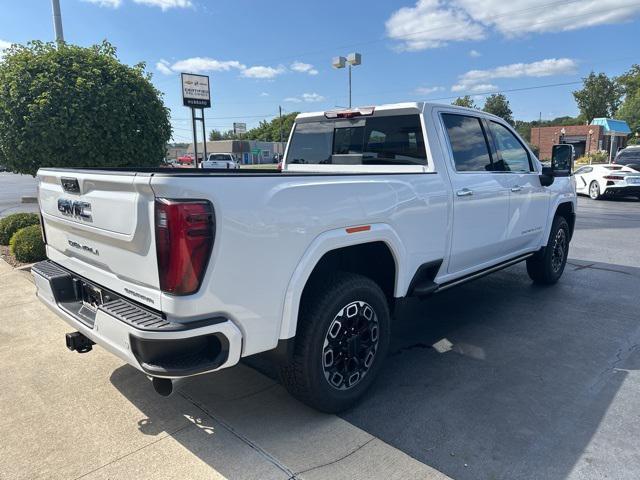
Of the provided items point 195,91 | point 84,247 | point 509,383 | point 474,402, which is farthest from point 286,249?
point 195,91

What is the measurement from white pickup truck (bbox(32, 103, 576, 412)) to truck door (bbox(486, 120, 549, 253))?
21 centimetres

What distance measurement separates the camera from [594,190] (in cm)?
1741

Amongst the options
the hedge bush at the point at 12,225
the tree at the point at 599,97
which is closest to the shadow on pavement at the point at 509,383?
the hedge bush at the point at 12,225

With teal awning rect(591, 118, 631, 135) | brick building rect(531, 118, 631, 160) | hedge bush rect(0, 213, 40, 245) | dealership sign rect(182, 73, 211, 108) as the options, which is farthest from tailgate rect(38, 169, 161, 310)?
brick building rect(531, 118, 631, 160)

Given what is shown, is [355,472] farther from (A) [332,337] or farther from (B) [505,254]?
(B) [505,254]

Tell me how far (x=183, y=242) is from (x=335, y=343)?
123 centimetres

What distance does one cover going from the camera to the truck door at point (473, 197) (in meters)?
3.96

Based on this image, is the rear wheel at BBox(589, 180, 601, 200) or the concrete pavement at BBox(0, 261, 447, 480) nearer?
the concrete pavement at BBox(0, 261, 447, 480)

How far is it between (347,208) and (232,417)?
1.48 meters

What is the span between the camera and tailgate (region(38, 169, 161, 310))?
2.34 m

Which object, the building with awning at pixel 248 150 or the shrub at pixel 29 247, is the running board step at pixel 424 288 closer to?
the shrub at pixel 29 247

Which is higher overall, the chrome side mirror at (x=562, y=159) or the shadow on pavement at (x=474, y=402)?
the chrome side mirror at (x=562, y=159)

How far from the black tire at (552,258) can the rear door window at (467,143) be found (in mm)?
1844

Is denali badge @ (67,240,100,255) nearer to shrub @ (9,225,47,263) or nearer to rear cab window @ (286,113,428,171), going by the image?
rear cab window @ (286,113,428,171)
